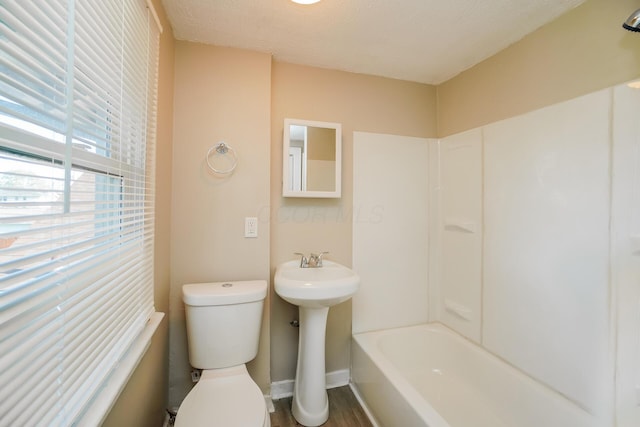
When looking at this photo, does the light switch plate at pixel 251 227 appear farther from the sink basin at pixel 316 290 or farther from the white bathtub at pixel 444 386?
the white bathtub at pixel 444 386

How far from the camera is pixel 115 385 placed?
2.59ft

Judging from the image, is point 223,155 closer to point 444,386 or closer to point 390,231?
point 390,231

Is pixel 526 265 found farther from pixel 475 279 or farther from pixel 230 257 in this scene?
pixel 230 257

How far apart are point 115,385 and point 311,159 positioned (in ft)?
4.68

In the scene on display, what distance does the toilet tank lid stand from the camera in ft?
4.39

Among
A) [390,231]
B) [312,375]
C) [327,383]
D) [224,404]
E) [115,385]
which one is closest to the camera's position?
[115,385]

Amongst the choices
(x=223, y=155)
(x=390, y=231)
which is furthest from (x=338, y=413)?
(x=223, y=155)

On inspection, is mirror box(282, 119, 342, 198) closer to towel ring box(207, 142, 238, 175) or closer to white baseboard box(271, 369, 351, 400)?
towel ring box(207, 142, 238, 175)

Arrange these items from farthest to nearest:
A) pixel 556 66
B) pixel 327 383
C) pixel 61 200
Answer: pixel 327 383 < pixel 556 66 < pixel 61 200

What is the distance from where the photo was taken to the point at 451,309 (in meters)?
1.95

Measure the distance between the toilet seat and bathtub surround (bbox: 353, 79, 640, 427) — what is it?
82 cm

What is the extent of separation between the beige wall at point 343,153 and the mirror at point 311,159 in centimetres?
10

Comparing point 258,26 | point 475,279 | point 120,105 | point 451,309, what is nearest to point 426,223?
point 475,279

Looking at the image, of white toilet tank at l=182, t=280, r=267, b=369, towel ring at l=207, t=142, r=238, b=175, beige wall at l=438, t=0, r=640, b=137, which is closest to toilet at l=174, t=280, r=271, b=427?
white toilet tank at l=182, t=280, r=267, b=369
